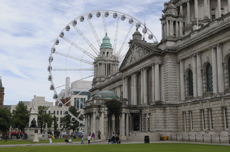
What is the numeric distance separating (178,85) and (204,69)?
23.9 ft

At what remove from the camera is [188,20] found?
75.4m

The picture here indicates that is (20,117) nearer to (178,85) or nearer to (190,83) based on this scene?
(178,85)

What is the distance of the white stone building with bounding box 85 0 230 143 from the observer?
44250mm

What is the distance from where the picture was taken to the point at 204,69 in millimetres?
49000

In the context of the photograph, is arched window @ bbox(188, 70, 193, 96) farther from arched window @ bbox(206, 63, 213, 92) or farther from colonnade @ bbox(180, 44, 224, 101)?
arched window @ bbox(206, 63, 213, 92)

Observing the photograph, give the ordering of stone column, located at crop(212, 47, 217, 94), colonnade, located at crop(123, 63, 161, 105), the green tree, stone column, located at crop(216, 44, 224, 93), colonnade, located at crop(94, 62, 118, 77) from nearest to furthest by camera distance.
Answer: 1. stone column, located at crop(216, 44, 224, 93)
2. stone column, located at crop(212, 47, 217, 94)
3. colonnade, located at crop(123, 63, 161, 105)
4. the green tree
5. colonnade, located at crop(94, 62, 118, 77)

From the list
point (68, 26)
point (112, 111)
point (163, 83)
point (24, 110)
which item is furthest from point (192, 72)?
point (24, 110)

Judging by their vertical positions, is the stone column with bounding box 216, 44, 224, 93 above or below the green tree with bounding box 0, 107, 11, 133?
above

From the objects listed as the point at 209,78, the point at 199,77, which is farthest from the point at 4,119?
the point at 209,78

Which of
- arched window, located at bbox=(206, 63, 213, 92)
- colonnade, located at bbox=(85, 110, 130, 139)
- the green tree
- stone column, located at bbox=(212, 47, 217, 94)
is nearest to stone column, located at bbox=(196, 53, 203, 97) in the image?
arched window, located at bbox=(206, 63, 213, 92)

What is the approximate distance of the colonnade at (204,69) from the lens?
145 ft

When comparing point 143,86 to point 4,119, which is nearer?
point 143,86

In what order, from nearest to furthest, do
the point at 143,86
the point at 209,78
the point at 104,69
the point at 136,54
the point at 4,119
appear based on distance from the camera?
the point at 209,78 < the point at 143,86 < the point at 136,54 < the point at 4,119 < the point at 104,69

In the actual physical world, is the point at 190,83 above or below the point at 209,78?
below
